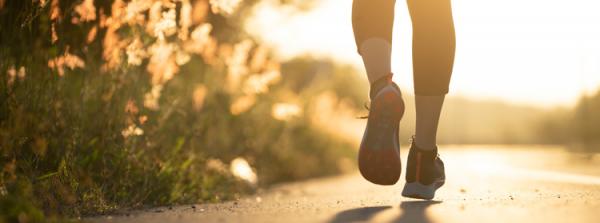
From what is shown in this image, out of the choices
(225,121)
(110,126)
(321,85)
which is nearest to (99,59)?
(110,126)

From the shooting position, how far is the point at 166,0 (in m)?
4.18

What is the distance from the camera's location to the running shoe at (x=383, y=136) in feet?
10.7

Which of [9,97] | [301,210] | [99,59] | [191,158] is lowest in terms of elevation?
[301,210]

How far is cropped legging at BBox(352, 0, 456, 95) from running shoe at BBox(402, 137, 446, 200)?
286 mm

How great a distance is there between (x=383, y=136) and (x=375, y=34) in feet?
1.42

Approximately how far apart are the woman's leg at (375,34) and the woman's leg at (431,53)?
0.11 metres

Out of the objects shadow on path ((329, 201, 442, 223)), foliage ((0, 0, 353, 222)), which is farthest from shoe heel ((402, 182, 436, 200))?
foliage ((0, 0, 353, 222))

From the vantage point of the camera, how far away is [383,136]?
327 cm

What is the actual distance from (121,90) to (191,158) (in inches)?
22.0

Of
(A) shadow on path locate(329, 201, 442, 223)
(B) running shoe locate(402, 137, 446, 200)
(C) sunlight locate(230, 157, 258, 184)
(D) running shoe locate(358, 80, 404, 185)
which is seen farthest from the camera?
(C) sunlight locate(230, 157, 258, 184)

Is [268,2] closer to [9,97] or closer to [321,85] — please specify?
[321,85]

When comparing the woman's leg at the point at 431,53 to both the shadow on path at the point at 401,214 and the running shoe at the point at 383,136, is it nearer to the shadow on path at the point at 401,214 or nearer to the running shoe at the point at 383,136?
the running shoe at the point at 383,136

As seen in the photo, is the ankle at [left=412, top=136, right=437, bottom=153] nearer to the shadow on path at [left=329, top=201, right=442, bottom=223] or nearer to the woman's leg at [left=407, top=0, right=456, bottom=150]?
the woman's leg at [left=407, top=0, right=456, bottom=150]

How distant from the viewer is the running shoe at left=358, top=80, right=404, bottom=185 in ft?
10.7
